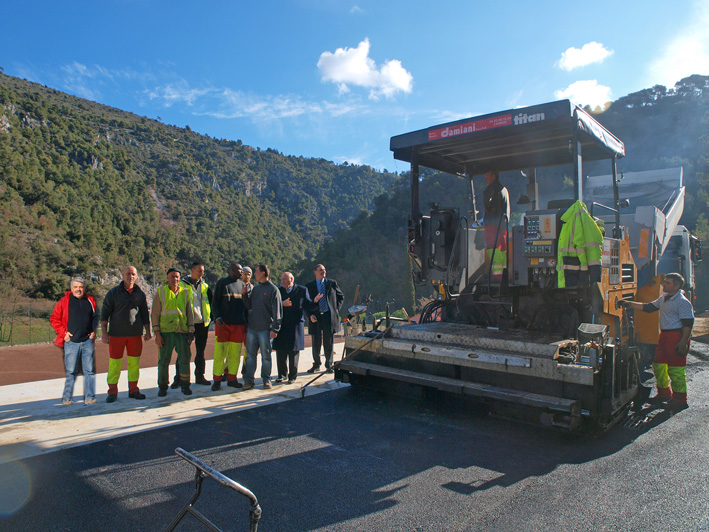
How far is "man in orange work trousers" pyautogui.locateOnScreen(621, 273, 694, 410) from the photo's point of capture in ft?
18.7

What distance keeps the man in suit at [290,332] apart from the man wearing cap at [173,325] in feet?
4.15

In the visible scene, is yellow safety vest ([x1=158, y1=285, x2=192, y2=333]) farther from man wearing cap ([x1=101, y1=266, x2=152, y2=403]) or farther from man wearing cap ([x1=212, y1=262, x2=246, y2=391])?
man wearing cap ([x1=212, y1=262, x2=246, y2=391])

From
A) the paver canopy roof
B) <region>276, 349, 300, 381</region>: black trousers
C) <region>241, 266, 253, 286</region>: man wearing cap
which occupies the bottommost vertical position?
<region>276, 349, 300, 381</region>: black trousers

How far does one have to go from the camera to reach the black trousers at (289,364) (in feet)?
23.2

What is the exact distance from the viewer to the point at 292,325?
711 centimetres

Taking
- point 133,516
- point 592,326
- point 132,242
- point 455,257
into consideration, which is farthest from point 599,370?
point 132,242

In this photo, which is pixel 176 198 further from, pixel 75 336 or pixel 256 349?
pixel 75 336

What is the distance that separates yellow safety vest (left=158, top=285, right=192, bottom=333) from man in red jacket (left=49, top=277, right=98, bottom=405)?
870mm

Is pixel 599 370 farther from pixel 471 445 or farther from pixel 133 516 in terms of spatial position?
pixel 133 516

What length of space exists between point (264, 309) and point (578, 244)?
4.05 m

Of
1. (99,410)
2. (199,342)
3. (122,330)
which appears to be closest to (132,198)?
(199,342)

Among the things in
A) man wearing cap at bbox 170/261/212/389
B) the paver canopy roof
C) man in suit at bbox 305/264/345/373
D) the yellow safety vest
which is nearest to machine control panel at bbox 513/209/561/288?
the paver canopy roof

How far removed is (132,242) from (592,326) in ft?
241

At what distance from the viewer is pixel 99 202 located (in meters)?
72.2
